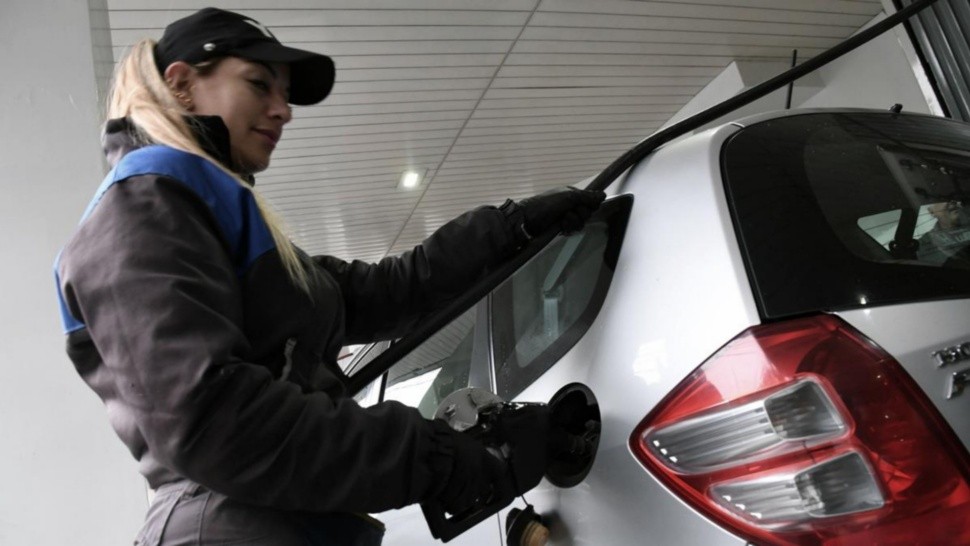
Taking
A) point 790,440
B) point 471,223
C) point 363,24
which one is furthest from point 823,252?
point 363,24

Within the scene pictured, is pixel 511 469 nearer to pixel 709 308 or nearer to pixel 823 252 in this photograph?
pixel 709 308

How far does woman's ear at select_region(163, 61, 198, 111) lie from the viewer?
1.15 metres

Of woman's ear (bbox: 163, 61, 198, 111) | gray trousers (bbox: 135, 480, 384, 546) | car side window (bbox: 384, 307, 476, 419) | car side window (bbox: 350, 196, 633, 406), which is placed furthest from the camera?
car side window (bbox: 384, 307, 476, 419)

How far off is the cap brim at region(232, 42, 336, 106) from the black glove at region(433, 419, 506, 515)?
0.67 meters

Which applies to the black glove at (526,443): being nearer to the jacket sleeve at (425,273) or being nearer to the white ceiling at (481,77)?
the jacket sleeve at (425,273)

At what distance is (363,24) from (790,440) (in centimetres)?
425

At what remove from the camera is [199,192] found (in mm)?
948

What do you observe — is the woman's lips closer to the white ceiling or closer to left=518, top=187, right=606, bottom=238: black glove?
left=518, top=187, right=606, bottom=238: black glove

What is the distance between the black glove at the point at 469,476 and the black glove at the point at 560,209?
53 centimetres

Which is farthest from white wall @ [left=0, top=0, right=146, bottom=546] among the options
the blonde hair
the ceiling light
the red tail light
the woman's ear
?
the ceiling light

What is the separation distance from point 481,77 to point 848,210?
186 inches

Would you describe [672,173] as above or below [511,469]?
above

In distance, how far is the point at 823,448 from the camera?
2.67ft

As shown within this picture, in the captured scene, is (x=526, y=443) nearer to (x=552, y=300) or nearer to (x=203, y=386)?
(x=552, y=300)
